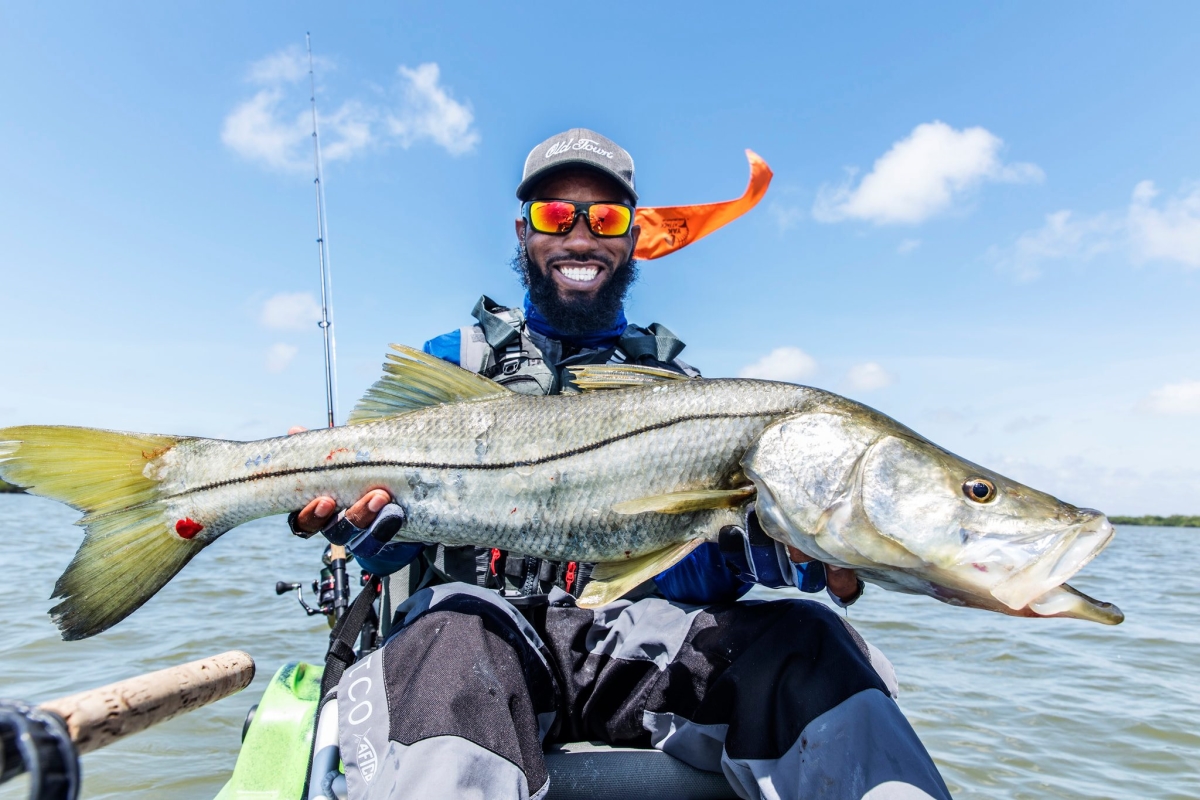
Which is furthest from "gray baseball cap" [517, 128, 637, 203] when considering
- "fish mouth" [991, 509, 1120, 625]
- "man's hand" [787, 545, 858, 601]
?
"fish mouth" [991, 509, 1120, 625]

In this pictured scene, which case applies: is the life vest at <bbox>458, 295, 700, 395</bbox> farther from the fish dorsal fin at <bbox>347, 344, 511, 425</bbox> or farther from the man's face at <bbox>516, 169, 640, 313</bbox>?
the fish dorsal fin at <bbox>347, 344, 511, 425</bbox>

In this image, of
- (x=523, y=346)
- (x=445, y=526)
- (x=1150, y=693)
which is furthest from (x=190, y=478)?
(x=1150, y=693)

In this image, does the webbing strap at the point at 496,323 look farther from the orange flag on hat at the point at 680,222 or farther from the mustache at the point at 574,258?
the orange flag on hat at the point at 680,222

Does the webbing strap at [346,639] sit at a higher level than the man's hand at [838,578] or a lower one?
lower

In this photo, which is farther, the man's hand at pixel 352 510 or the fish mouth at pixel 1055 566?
the man's hand at pixel 352 510

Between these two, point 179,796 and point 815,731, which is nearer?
point 815,731

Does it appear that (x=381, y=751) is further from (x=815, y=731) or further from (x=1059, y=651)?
(x=1059, y=651)

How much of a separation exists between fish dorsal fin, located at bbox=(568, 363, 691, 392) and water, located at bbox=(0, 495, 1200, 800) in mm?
3260

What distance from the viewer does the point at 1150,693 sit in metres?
6.05

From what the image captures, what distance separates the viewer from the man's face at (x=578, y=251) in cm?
406

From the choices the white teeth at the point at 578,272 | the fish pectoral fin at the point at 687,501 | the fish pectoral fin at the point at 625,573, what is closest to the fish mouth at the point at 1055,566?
the fish pectoral fin at the point at 687,501

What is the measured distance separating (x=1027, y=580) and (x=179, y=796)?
4.42 m

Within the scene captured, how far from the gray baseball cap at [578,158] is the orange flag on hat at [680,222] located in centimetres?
138

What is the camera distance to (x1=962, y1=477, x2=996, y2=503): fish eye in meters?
2.20
